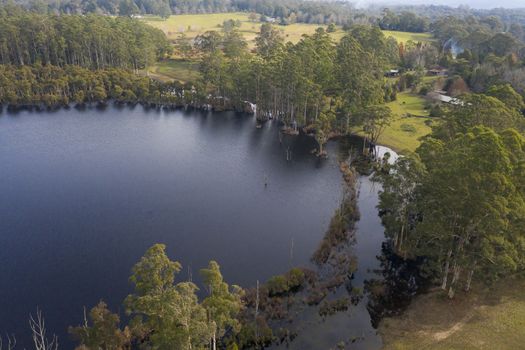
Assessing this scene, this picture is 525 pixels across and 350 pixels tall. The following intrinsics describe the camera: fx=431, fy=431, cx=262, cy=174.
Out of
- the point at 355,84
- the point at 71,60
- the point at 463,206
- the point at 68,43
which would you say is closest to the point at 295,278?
the point at 463,206

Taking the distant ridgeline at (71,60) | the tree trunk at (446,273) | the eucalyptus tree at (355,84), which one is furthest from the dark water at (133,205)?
the distant ridgeline at (71,60)

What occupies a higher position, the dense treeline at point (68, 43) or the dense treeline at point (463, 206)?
the dense treeline at point (68, 43)

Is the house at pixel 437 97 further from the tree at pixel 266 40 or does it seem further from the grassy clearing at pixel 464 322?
the grassy clearing at pixel 464 322

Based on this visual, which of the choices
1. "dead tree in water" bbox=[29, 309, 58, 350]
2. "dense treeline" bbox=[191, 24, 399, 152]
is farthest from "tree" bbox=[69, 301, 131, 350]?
"dense treeline" bbox=[191, 24, 399, 152]

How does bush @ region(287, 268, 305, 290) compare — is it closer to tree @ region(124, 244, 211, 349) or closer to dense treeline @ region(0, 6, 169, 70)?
tree @ region(124, 244, 211, 349)

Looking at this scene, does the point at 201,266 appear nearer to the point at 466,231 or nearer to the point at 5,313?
the point at 5,313
